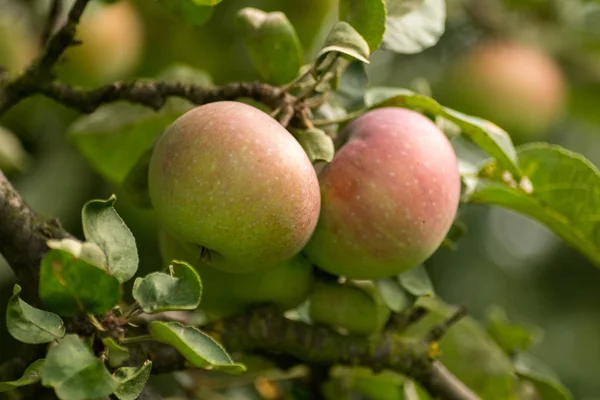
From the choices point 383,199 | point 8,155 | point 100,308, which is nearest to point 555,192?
point 383,199

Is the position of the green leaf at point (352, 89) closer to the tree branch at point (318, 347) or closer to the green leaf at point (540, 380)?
the tree branch at point (318, 347)

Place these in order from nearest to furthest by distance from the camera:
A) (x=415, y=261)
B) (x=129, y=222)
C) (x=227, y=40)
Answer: (x=415, y=261) → (x=129, y=222) → (x=227, y=40)

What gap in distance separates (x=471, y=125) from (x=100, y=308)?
0.40 metres

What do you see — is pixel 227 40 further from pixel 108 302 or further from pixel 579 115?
pixel 108 302

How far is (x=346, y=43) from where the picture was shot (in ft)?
2.53

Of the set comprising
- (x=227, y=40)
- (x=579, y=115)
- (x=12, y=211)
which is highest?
(x=12, y=211)

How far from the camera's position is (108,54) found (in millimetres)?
1478

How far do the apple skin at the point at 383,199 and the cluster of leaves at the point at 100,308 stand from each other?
0.18 meters

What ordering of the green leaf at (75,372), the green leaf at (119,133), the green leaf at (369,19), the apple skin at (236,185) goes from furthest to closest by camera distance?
the green leaf at (119,133) → the green leaf at (369,19) → the apple skin at (236,185) → the green leaf at (75,372)

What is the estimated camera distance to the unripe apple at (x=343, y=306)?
0.93 m

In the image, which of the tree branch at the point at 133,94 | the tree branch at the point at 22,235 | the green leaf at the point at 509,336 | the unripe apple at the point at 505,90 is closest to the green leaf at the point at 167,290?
the tree branch at the point at 22,235

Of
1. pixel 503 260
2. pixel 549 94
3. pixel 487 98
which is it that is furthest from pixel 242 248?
pixel 503 260

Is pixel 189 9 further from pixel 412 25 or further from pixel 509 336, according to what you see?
pixel 509 336

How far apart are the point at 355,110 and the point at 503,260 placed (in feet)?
4.51
